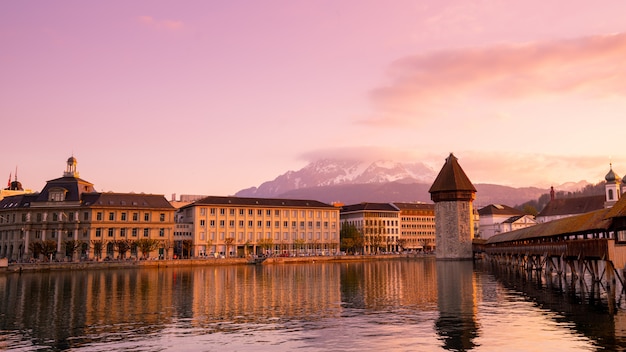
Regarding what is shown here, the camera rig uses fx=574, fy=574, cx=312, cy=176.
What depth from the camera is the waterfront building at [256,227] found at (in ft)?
470

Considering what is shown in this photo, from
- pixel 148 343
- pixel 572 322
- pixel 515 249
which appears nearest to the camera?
pixel 148 343

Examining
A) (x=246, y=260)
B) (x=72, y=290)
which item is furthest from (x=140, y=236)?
(x=72, y=290)

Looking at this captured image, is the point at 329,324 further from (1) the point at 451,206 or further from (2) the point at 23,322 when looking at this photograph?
(1) the point at 451,206

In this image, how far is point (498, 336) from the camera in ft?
87.0

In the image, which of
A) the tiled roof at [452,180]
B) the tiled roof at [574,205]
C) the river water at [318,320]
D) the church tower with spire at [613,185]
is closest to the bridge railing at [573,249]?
the river water at [318,320]

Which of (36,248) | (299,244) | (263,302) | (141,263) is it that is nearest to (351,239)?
(299,244)

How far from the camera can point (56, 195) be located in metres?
123

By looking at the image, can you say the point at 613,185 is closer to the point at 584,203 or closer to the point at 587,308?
the point at 584,203

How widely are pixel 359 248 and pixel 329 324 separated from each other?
151472 millimetres

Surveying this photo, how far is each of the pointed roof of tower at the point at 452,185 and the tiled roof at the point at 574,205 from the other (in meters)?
45.1

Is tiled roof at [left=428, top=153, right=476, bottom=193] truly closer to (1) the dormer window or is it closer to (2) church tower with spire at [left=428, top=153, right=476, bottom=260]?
(2) church tower with spire at [left=428, top=153, right=476, bottom=260]

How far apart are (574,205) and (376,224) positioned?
202 feet

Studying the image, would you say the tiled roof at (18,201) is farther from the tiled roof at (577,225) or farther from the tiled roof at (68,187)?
the tiled roof at (577,225)

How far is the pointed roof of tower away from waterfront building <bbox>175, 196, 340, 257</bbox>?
104 ft
